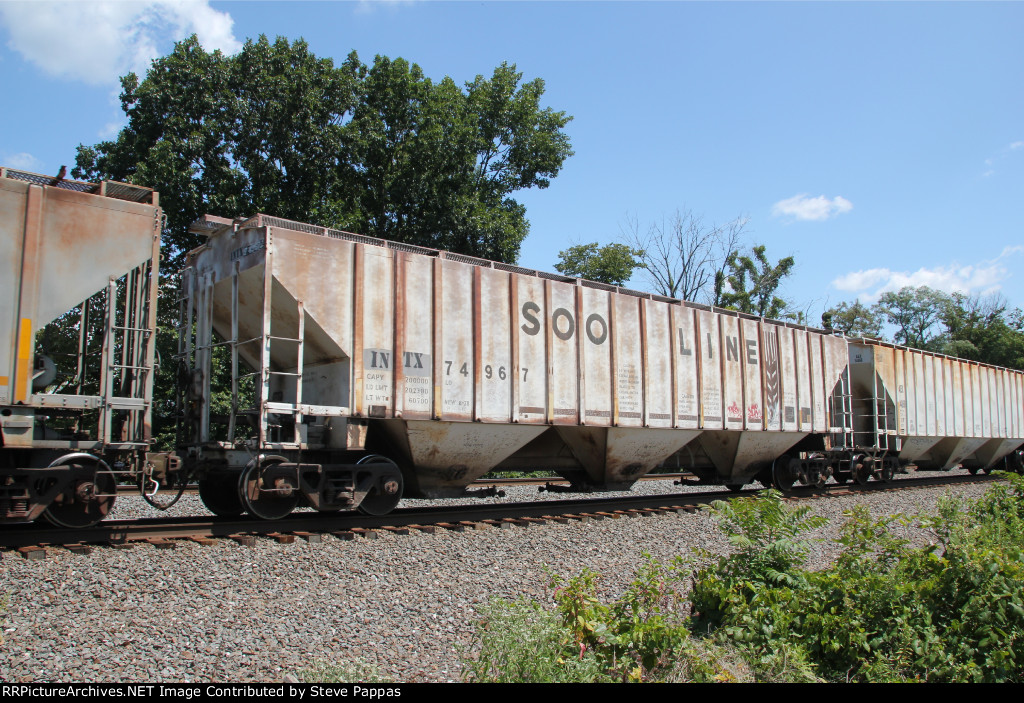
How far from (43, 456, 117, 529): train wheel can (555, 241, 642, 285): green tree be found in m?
26.2

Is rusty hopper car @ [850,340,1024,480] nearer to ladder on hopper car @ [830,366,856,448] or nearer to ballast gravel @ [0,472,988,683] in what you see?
ladder on hopper car @ [830,366,856,448]

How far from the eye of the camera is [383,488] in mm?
9203

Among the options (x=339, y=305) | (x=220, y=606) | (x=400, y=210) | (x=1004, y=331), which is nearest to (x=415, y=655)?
(x=220, y=606)

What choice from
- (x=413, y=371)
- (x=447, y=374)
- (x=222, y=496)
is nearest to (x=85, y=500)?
(x=222, y=496)

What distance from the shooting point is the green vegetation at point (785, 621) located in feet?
14.6

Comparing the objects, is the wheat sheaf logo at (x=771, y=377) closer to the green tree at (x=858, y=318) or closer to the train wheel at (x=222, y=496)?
the train wheel at (x=222, y=496)

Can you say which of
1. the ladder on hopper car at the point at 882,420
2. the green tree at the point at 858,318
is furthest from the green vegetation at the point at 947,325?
the ladder on hopper car at the point at 882,420

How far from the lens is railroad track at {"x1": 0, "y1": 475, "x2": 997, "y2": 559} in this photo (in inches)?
272

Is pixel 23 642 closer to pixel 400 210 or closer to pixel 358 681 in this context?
pixel 358 681

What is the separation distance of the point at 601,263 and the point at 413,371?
978 inches

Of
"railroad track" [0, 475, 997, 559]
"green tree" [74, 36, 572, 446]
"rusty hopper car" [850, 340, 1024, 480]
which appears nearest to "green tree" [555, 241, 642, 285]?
"green tree" [74, 36, 572, 446]

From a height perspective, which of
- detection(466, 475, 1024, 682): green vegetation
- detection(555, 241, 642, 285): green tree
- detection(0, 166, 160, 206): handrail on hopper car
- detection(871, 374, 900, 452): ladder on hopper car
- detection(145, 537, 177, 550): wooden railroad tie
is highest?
detection(555, 241, 642, 285): green tree

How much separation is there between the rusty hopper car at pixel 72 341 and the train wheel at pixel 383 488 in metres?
2.63

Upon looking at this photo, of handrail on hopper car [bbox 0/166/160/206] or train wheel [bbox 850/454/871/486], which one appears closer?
handrail on hopper car [bbox 0/166/160/206]
